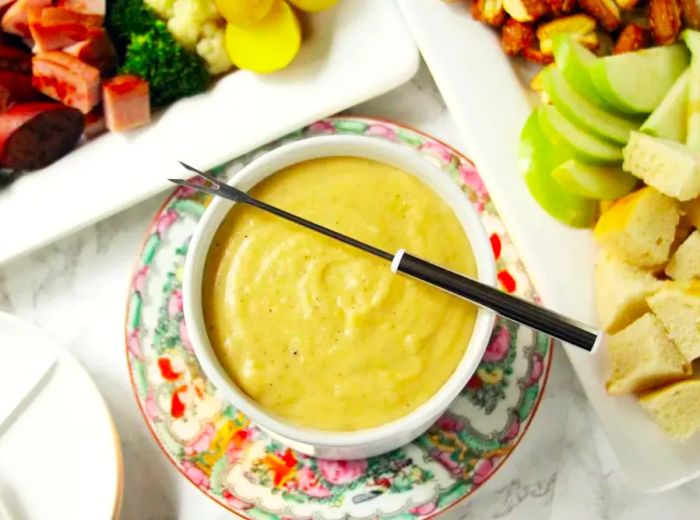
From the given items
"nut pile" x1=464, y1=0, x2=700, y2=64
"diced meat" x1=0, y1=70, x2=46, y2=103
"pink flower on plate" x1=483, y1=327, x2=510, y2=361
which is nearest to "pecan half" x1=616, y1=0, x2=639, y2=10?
"nut pile" x1=464, y1=0, x2=700, y2=64

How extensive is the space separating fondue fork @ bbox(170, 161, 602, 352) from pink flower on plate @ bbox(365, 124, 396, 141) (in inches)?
13.7

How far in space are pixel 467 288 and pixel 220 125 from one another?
591 millimetres

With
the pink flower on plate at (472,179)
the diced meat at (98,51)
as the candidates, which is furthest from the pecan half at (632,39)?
the diced meat at (98,51)

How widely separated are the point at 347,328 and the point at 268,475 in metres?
0.35

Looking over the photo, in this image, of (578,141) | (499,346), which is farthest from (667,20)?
(499,346)

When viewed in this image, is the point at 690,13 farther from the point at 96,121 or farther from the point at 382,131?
the point at 96,121

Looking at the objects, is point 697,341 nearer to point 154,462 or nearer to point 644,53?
point 644,53

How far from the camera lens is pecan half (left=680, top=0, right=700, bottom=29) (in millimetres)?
1453

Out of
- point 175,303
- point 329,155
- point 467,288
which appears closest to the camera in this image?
point 467,288

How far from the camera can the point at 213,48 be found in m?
1.58

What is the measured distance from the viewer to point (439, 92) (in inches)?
61.0

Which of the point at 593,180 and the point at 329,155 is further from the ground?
the point at 329,155

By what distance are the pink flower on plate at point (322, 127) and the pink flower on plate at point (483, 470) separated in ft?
1.85

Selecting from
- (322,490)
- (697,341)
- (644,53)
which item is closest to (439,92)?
(644,53)
